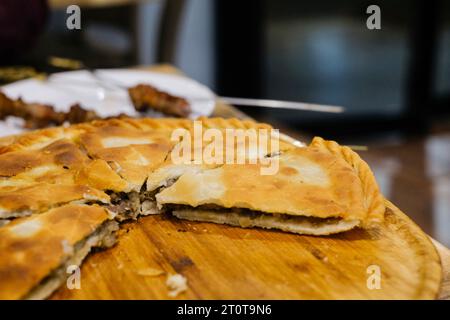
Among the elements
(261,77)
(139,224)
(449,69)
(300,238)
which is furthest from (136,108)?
(449,69)

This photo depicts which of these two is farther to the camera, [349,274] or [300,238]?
[300,238]

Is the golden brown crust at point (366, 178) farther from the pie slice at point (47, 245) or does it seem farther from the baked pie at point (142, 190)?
the pie slice at point (47, 245)

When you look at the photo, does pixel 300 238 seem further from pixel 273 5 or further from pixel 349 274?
pixel 273 5

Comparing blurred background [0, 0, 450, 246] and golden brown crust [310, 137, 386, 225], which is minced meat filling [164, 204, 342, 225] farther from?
blurred background [0, 0, 450, 246]

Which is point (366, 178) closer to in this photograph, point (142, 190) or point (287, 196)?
point (287, 196)

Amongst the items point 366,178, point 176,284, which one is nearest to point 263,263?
point 176,284

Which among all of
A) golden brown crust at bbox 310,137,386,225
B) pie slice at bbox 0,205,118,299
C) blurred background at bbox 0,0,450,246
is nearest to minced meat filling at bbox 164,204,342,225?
golden brown crust at bbox 310,137,386,225

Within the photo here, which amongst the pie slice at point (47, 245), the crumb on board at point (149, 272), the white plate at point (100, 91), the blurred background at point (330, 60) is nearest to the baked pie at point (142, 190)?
the pie slice at point (47, 245)
